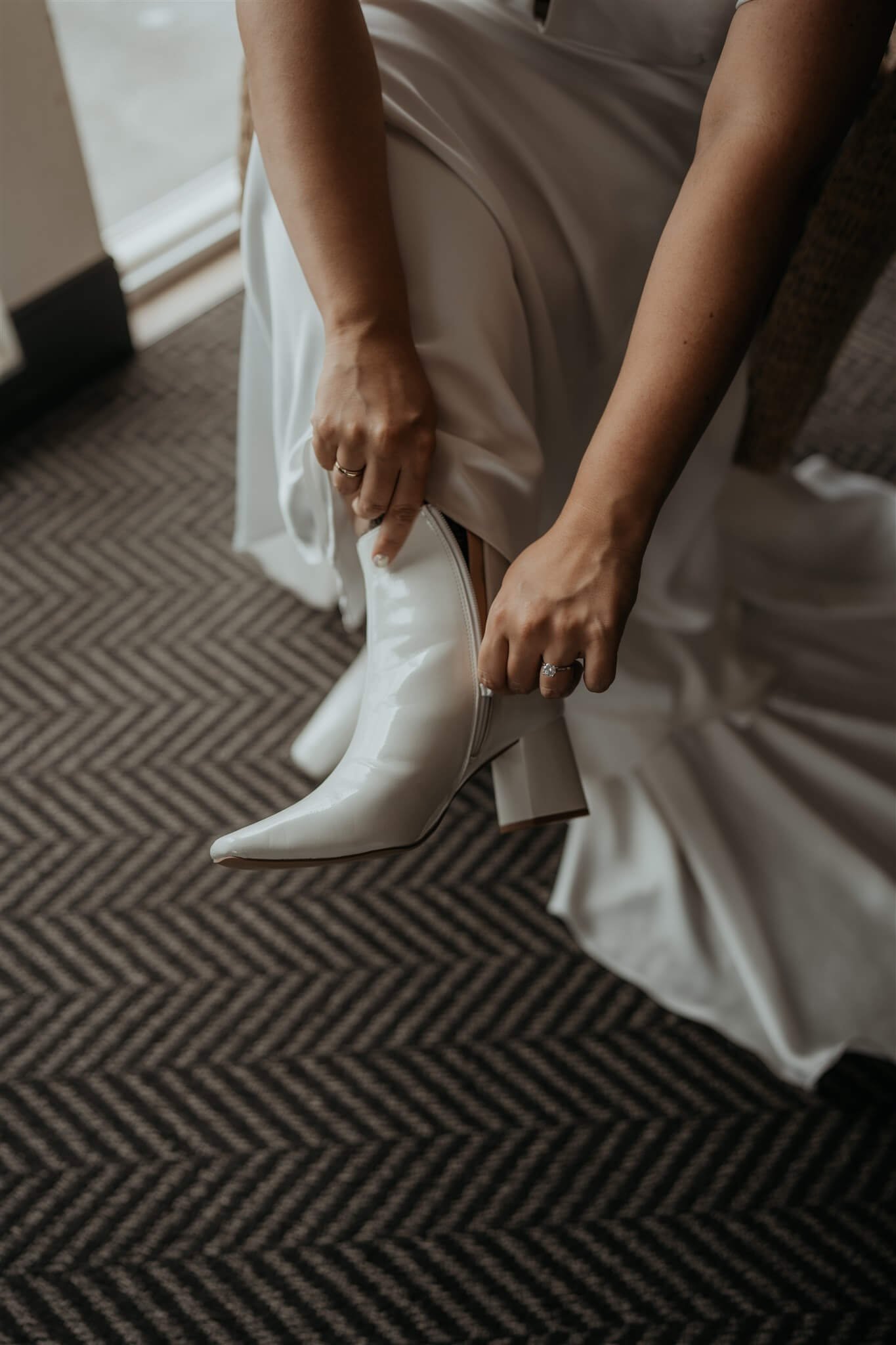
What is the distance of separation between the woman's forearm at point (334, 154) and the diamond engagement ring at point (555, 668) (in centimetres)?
25

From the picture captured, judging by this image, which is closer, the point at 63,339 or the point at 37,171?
the point at 37,171

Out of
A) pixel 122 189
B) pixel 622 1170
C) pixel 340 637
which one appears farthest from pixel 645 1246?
pixel 122 189

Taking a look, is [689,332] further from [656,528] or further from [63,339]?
[63,339]

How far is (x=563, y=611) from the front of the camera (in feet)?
2.17

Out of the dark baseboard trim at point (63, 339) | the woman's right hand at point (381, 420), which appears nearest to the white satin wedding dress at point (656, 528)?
the woman's right hand at point (381, 420)

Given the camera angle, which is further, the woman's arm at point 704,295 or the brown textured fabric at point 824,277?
the brown textured fabric at point 824,277

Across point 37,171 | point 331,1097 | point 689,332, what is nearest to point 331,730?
point 331,1097

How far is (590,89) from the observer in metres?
0.85

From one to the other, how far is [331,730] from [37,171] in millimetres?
758

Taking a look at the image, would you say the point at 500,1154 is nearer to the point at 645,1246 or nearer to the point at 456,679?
the point at 645,1246

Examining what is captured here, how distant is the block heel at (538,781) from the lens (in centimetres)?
76

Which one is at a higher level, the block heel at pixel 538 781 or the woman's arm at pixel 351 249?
the woman's arm at pixel 351 249

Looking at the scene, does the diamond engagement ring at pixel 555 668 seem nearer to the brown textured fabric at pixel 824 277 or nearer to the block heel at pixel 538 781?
the block heel at pixel 538 781

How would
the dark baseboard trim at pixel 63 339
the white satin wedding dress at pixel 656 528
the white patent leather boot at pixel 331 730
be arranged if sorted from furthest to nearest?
the dark baseboard trim at pixel 63 339
the white patent leather boot at pixel 331 730
the white satin wedding dress at pixel 656 528
